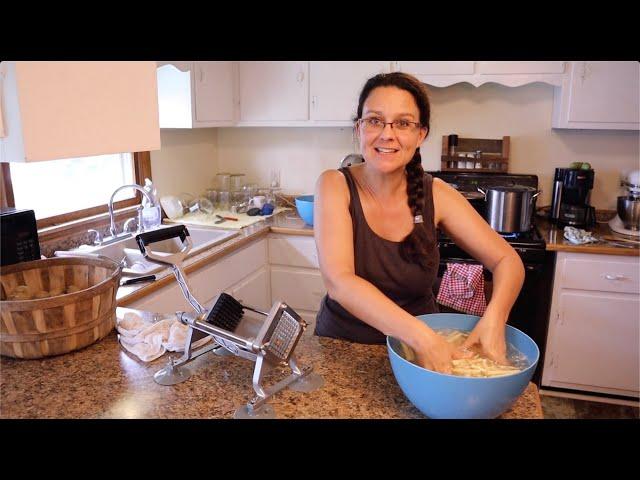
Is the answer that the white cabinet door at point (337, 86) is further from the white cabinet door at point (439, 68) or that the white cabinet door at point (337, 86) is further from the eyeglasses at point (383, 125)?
the eyeglasses at point (383, 125)

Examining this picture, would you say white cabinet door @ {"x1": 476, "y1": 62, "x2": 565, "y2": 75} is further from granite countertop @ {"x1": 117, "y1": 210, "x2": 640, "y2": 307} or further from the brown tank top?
the brown tank top

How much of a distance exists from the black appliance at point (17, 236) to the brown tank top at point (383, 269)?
1.07m

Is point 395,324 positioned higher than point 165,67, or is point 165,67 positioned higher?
point 165,67

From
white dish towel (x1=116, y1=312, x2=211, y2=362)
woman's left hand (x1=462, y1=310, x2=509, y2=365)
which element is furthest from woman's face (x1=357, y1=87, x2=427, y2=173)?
white dish towel (x1=116, y1=312, x2=211, y2=362)

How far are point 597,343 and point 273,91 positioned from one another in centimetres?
241

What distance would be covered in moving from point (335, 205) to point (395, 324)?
1.34 ft

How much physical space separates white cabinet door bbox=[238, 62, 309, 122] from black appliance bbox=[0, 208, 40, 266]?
6.20ft

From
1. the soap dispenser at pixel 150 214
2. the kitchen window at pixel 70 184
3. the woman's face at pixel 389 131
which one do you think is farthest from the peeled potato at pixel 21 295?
the soap dispenser at pixel 150 214

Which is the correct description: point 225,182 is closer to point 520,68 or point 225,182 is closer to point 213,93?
point 213,93

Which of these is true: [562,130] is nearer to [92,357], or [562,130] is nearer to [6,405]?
[92,357]

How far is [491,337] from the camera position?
110 centimetres

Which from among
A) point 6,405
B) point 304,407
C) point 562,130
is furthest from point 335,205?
point 562,130

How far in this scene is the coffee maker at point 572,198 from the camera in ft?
9.66

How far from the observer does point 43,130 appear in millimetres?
1264
